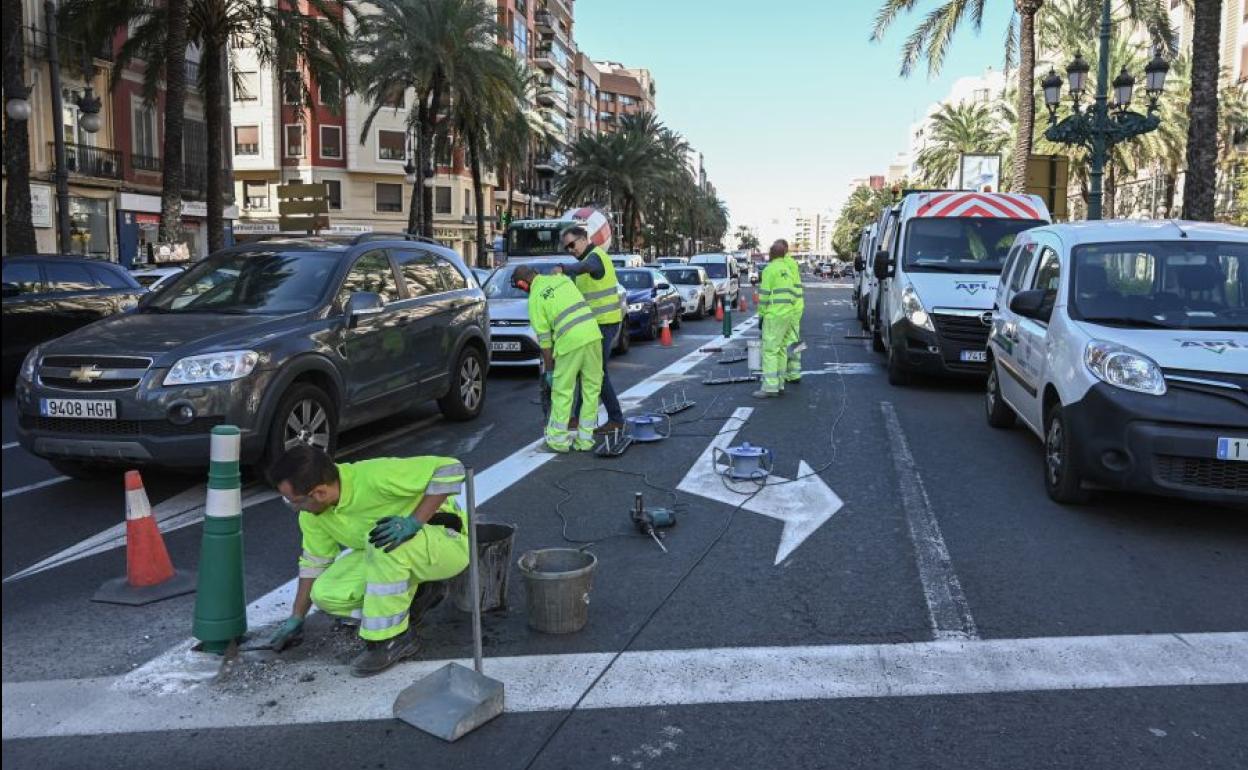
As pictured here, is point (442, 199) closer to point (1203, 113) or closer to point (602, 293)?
point (1203, 113)

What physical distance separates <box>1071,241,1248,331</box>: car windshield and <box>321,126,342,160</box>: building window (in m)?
55.8

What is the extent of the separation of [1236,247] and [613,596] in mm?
5222

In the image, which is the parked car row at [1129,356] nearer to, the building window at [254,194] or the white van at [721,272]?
the white van at [721,272]

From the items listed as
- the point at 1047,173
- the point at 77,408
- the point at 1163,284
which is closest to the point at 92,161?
the point at 1047,173

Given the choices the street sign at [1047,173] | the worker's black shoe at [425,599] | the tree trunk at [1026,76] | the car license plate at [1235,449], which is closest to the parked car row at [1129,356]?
the car license plate at [1235,449]

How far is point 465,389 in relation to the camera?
9.86m

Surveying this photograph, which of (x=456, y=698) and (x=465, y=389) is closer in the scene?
(x=456, y=698)

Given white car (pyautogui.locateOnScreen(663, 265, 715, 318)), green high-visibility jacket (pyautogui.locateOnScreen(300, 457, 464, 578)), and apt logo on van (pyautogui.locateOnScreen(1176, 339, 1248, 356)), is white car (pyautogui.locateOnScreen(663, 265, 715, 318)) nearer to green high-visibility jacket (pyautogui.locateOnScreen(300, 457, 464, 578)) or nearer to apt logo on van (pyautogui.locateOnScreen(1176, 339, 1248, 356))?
apt logo on van (pyautogui.locateOnScreen(1176, 339, 1248, 356))

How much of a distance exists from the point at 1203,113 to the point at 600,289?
11.9m

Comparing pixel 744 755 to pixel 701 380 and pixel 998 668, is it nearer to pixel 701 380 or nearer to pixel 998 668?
pixel 998 668

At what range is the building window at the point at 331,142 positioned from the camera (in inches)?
2263

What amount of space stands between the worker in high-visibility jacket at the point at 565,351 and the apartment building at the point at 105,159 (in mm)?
22176

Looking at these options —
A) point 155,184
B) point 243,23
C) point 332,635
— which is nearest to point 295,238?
point 332,635

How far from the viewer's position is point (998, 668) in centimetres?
408
